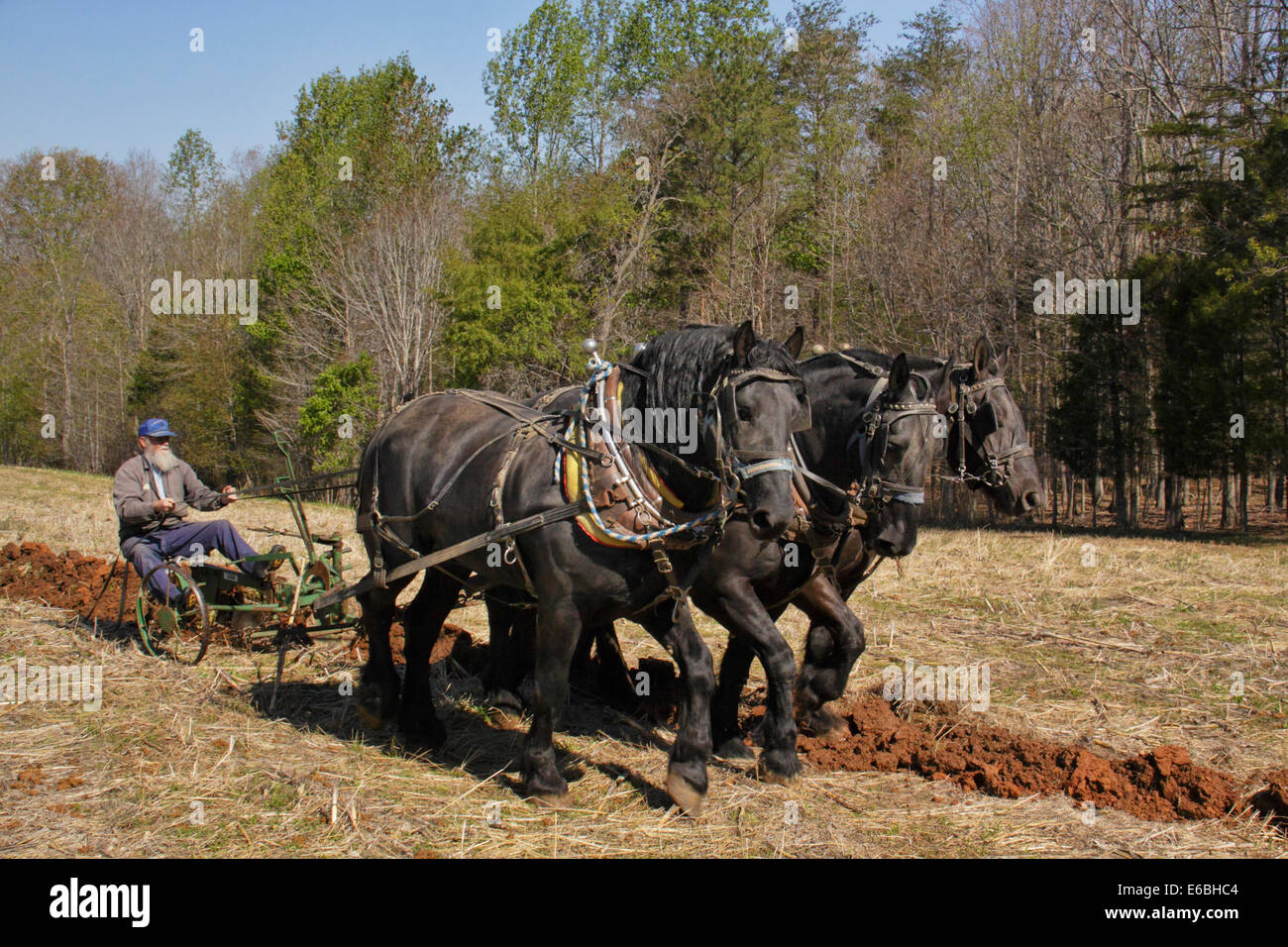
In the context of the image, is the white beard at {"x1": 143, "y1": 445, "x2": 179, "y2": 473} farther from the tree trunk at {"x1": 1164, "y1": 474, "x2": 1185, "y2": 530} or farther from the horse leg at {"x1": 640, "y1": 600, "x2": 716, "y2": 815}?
the tree trunk at {"x1": 1164, "y1": 474, "x2": 1185, "y2": 530}

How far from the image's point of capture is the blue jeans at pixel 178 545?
7.76 meters

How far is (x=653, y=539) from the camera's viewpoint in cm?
484

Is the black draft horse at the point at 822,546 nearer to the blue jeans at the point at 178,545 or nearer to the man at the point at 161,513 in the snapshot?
the blue jeans at the point at 178,545

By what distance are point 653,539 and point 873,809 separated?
6.10ft

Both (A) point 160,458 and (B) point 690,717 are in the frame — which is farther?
(A) point 160,458

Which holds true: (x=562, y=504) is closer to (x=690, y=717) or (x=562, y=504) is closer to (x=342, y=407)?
(x=690, y=717)

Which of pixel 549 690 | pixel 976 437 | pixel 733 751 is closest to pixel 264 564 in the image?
pixel 549 690

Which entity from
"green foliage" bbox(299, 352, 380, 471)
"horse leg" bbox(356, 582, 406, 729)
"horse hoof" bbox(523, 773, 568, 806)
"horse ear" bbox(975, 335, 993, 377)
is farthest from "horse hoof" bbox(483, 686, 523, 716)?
"green foliage" bbox(299, 352, 380, 471)

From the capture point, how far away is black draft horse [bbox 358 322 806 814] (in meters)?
4.65

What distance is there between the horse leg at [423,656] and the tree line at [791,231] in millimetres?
13769

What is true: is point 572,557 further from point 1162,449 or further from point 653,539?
point 1162,449

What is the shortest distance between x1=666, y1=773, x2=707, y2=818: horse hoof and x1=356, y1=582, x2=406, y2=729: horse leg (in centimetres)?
223

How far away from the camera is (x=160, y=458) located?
8.10 meters

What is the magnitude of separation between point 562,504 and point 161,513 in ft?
14.4
